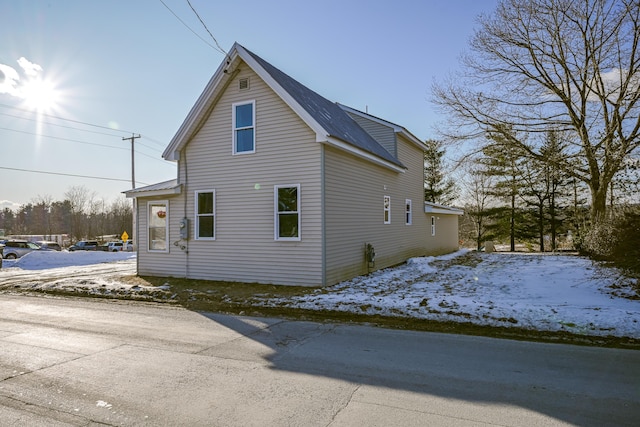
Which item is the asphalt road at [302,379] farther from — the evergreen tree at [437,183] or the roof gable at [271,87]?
the evergreen tree at [437,183]

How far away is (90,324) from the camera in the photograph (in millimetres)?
7508

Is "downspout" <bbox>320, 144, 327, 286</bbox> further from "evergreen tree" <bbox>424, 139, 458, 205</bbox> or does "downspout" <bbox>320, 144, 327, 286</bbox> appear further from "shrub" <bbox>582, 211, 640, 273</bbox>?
"evergreen tree" <bbox>424, 139, 458, 205</bbox>

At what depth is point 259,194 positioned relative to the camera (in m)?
11.9

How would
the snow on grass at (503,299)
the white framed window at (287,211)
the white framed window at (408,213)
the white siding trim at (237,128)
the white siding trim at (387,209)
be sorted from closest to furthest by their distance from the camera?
1. the snow on grass at (503,299)
2. the white framed window at (287,211)
3. the white siding trim at (237,128)
4. the white siding trim at (387,209)
5. the white framed window at (408,213)

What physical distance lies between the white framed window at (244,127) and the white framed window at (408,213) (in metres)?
9.11

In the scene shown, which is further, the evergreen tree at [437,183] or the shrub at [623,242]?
the evergreen tree at [437,183]

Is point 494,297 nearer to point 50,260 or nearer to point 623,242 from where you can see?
point 623,242

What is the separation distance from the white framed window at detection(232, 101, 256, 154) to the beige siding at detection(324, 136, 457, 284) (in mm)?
2581

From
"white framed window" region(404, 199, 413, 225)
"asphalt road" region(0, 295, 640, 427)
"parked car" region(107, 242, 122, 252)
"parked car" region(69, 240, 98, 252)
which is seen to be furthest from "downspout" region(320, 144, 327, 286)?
"parked car" region(69, 240, 98, 252)

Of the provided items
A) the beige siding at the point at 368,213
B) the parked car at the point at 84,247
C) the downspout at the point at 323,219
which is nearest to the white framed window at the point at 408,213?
the beige siding at the point at 368,213

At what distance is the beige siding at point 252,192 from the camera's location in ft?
36.8

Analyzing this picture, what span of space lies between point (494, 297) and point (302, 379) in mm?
6155

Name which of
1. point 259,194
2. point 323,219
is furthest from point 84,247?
point 323,219

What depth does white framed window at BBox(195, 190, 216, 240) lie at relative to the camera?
12719 mm
